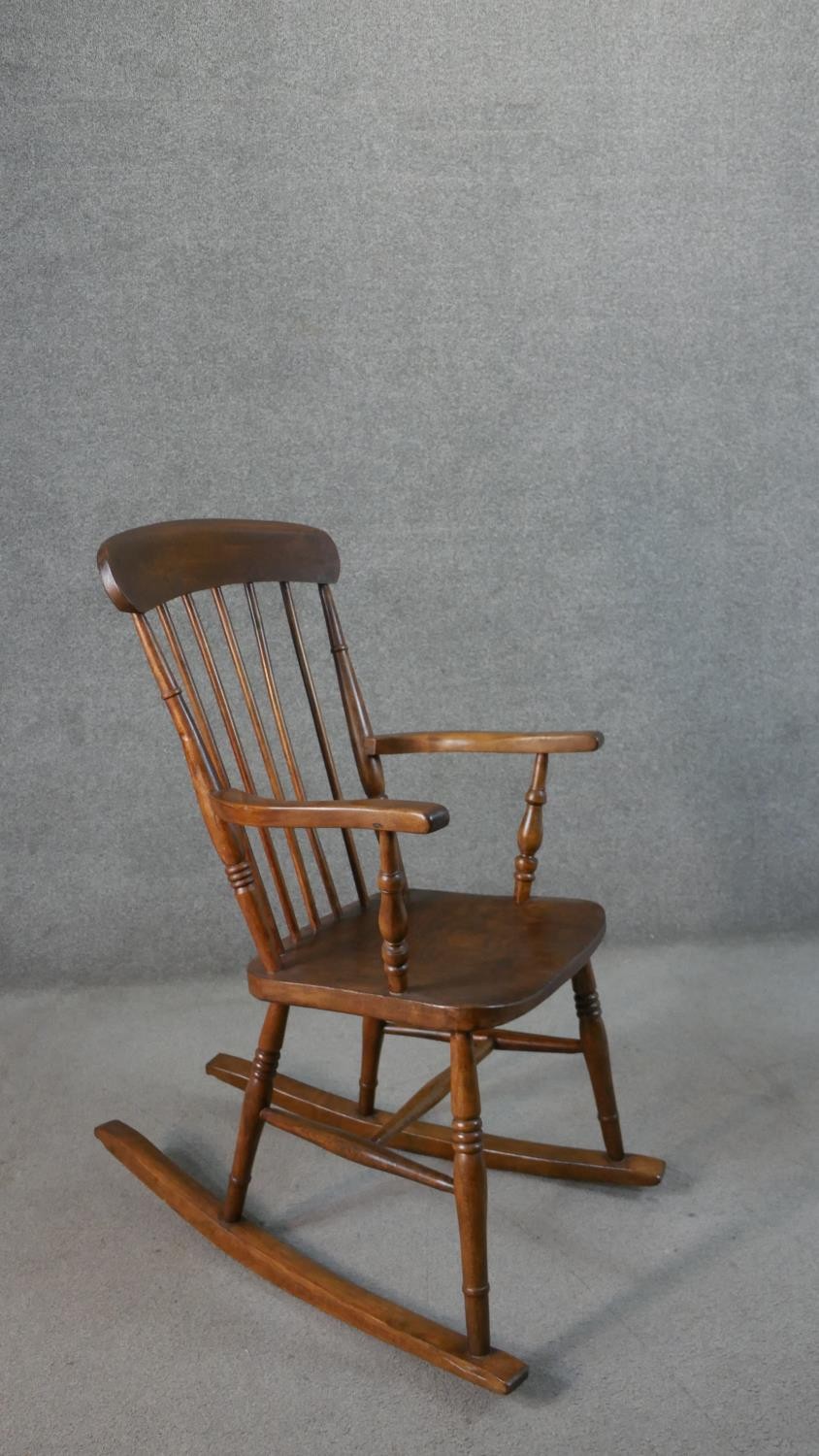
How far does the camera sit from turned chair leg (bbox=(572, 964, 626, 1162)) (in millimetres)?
1773

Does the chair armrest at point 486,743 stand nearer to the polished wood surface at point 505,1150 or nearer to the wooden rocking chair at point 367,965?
the wooden rocking chair at point 367,965

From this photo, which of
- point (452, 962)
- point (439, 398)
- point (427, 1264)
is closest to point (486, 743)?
point (452, 962)

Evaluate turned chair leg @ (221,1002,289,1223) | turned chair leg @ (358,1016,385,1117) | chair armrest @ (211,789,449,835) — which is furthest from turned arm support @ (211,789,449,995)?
turned chair leg @ (358,1016,385,1117)

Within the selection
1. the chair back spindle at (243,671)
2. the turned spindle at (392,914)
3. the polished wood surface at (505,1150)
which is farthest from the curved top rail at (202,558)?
the polished wood surface at (505,1150)

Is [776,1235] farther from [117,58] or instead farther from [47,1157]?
[117,58]

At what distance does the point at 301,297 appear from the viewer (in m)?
2.62

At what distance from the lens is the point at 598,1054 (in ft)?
5.89

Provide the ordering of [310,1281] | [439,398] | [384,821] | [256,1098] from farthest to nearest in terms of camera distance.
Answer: [439,398], [256,1098], [310,1281], [384,821]

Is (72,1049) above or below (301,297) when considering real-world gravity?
below

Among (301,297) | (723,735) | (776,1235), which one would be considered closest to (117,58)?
(301,297)

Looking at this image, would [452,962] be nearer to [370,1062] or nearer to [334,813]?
[334,813]

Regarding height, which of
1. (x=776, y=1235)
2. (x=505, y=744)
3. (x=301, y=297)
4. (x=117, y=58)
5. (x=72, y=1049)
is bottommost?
(x=72, y=1049)

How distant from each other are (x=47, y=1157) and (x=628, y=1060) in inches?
40.3

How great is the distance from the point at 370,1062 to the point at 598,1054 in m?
0.40
